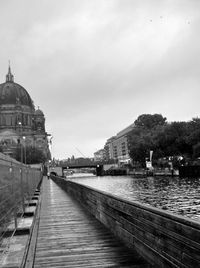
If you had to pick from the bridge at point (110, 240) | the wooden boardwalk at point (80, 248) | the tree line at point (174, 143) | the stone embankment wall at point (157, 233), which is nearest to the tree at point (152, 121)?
the tree line at point (174, 143)

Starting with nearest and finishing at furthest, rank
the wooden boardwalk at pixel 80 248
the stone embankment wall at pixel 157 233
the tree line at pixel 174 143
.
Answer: the stone embankment wall at pixel 157 233 < the wooden boardwalk at pixel 80 248 < the tree line at pixel 174 143

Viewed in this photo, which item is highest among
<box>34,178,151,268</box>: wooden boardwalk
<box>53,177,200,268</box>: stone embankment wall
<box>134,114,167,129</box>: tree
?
<box>134,114,167,129</box>: tree

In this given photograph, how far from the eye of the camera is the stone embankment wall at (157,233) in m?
5.86

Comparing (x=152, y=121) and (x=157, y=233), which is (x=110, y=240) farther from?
(x=152, y=121)

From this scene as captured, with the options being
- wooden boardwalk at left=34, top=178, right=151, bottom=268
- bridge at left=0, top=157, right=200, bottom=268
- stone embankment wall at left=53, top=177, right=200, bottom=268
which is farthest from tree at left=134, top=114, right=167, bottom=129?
stone embankment wall at left=53, top=177, right=200, bottom=268

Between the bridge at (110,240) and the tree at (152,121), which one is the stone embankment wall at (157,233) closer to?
the bridge at (110,240)

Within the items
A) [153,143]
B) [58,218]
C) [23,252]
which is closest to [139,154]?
[153,143]

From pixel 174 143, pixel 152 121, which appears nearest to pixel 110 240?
pixel 174 143

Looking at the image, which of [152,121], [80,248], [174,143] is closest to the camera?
[80,248]

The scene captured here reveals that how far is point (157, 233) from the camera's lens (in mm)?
7340

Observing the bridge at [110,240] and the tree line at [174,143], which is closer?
the bridge at [110,240]

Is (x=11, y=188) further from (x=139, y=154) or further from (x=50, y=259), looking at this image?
(x=139, y=154)

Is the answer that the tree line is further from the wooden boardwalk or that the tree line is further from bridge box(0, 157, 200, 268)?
bridge box(0, 157, 200, 268)

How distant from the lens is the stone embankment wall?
5.86 m
